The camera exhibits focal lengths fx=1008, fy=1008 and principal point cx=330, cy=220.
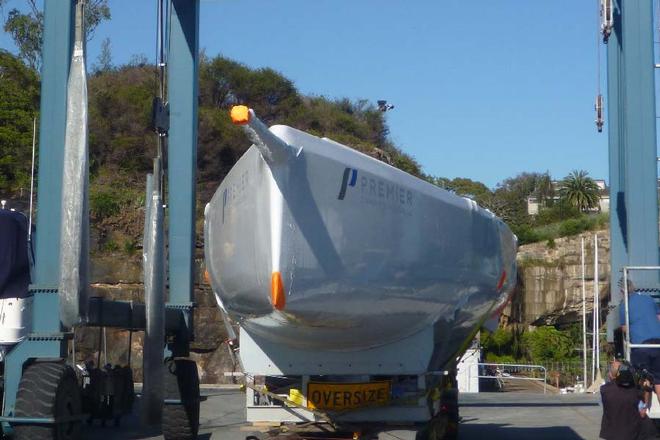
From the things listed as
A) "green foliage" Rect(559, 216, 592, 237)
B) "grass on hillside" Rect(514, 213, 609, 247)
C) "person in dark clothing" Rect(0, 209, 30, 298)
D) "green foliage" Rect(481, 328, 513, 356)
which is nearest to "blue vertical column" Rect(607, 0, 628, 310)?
"person in dark clothing" Rect(0, 209, 30, 298)

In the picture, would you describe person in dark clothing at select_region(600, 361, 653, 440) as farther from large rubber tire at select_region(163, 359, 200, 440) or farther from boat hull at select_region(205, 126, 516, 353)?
large rubber tire at select_region(163, 359, 200, 440)

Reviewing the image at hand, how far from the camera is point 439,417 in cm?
980

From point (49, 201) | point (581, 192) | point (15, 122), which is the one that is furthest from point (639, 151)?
point (581, 192)

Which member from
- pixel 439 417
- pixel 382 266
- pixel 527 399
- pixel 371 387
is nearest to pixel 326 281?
pixel 382 266

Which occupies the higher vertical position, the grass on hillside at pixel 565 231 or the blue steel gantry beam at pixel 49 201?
the grass on hillside at pixel 565 231

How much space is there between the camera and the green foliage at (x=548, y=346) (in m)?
40.7

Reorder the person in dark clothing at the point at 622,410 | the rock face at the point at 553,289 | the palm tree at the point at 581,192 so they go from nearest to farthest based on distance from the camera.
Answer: the person in dark clothing at the point at 622,410, the rock face at the point at 553,289, the palm tree at the point at 581,192

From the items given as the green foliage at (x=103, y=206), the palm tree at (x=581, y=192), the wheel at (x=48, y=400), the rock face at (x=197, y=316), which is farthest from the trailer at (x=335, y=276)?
the palm tree at (x=581, y=192)

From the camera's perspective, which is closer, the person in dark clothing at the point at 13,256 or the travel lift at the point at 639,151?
the person in dark clothing at the point at 13,256

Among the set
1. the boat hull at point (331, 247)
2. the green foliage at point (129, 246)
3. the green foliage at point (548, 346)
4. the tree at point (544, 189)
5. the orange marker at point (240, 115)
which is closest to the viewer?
the orange marker at point (240, 115)

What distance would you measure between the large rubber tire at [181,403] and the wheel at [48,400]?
2087 millimetres

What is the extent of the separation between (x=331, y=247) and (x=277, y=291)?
0.54 metres

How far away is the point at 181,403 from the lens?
11398mm

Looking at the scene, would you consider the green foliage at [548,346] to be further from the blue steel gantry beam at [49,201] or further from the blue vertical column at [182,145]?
the blue steel gantry beam at [49,201]
